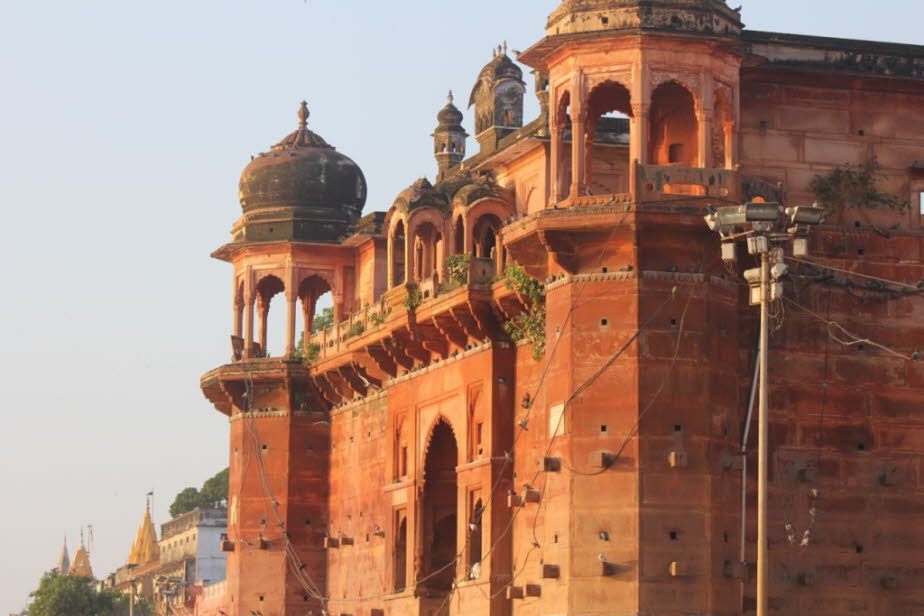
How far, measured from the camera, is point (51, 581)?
250 ft

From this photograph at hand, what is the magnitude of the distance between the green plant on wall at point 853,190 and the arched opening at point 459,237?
5869 mm

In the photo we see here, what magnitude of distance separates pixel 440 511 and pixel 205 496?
62.4 m

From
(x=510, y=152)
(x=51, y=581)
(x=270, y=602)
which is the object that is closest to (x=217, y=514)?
(x=51, y=581)

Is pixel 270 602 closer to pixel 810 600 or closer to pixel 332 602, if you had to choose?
Result: pixel 332 602

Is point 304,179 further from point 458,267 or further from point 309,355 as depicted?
point 458,267

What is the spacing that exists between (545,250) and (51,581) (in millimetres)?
48934

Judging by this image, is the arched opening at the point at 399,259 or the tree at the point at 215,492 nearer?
the arched opening at the point at 399,259

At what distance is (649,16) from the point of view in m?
29.8

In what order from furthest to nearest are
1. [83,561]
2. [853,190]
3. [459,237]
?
[83,561] < [459,237] < [853,190]

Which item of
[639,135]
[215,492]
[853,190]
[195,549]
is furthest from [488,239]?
[215,492]

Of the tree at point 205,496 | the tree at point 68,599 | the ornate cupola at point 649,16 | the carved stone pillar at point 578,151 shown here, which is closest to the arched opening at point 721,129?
the ornate cupola at point 649,16

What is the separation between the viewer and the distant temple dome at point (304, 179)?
42.5 meters

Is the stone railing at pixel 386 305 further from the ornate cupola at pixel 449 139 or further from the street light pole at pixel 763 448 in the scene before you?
the street light pole at pixel 763 448

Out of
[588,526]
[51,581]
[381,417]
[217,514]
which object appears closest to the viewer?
[588,526]
